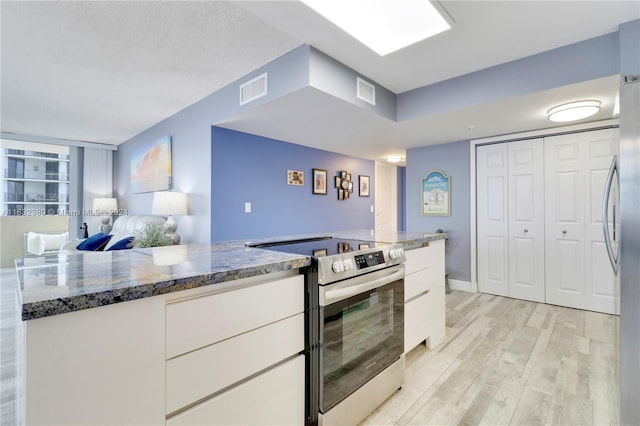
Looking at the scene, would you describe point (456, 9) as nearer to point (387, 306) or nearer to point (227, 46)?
point (227, 46)

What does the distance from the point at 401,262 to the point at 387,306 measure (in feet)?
0.96

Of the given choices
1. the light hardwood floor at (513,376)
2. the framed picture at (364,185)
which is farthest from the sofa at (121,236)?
the framed picture at (364,185)

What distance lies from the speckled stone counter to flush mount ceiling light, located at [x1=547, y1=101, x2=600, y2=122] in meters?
2.90

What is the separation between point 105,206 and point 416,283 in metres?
5.72

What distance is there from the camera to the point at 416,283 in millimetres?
2156

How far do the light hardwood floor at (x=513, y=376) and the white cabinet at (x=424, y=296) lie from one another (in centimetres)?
16

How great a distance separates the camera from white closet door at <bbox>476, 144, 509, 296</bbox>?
12.4ft

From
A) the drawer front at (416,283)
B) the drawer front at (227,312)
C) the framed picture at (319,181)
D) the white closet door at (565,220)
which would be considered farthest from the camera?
the framed picture at (319,181)

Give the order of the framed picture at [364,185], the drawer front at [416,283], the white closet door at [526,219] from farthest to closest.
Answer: the framed picture at [364,185] < the white closet door at [526,219] < the drawer front at [416,283]

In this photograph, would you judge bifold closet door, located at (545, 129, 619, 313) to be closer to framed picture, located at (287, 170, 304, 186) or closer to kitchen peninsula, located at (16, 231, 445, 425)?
framed picture, located at (287, 170, 304, 186)

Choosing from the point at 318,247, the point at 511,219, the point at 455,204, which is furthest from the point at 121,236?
the point at 511,219

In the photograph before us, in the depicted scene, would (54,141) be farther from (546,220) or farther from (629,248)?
(546,220)

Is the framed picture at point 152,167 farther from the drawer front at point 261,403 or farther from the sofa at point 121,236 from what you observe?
the drawer front at point 261,403

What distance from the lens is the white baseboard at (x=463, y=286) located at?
3977 millimetres
